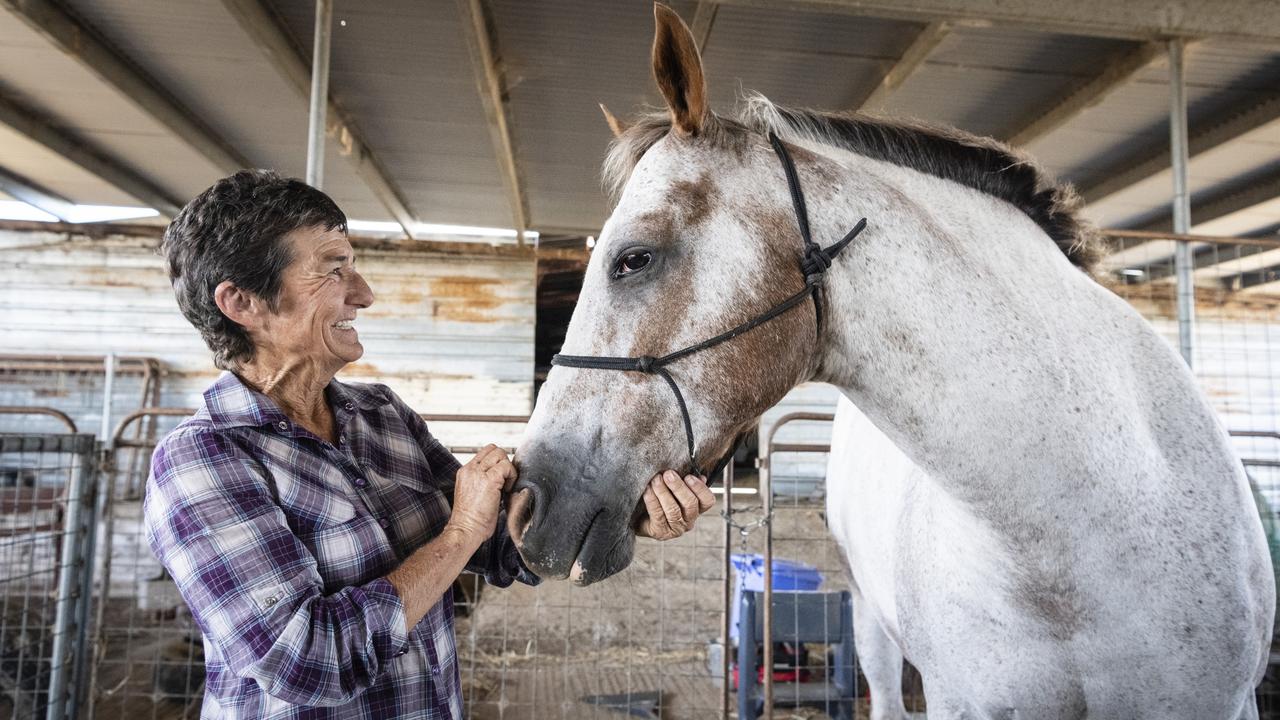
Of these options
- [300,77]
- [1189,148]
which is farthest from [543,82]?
[1189,148]

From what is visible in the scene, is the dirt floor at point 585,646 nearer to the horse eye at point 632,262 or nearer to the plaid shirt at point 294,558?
the plaid shirt at point 294,558

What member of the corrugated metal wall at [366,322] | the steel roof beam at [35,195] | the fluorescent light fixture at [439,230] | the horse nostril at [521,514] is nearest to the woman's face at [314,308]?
the horse nostril at [521,514]

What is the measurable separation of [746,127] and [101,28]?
16.9ft

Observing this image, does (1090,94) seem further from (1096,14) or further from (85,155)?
(85,155)

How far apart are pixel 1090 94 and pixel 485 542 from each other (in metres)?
5.42

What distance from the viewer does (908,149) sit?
1573 mm

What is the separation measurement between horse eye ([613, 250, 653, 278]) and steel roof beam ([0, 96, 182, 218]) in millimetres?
6610

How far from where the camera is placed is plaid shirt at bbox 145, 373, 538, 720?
3.81ft

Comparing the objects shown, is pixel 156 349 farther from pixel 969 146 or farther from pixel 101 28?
pixel 969 146

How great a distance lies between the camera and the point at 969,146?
63.5 inches

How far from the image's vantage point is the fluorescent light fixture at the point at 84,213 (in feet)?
28.2

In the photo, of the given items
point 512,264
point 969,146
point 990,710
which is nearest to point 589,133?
point 512,264

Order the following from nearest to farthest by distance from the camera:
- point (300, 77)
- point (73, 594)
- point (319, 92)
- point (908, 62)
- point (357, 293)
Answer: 1. point (357, 293)
2. point (73, 594)
3. point (319, 92)
4. point (908, 62)
5. point (300, 77)

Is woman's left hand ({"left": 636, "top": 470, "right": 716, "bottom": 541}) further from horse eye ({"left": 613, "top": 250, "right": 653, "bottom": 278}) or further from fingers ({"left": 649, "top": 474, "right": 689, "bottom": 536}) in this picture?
horse eye ({"left": 613, "top": 250, "right": 653, "bottom": 278})
